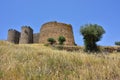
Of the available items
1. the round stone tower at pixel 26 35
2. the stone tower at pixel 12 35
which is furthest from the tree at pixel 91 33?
the stone tower at pixel 12 35

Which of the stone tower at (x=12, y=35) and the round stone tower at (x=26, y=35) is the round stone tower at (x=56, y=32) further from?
the stone tower at (x=12, y=35)

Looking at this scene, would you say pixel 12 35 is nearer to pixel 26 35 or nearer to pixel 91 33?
pixel 26 35

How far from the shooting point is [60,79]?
416 cm

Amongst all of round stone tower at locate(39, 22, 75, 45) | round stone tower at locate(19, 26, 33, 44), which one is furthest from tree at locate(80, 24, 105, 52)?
round stone tower at locate(19, 26, 33, 44)

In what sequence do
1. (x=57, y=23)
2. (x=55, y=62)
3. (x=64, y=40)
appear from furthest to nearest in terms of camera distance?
(x=57, y=23)
(x=64, y=40)
(x=55, y=62)

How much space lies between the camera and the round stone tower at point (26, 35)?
48.0 metres

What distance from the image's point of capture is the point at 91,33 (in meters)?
32.0

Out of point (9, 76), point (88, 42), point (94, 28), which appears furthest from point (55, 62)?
point (94, 28)

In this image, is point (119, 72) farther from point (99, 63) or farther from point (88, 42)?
point (88, 42)

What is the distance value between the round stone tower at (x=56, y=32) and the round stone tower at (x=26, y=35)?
5.35 metres

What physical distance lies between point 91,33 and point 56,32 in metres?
11.5

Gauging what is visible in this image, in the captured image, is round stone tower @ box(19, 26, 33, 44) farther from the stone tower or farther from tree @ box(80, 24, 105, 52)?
tree @ box(80, 24, 105, 52)

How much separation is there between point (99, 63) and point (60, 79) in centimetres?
169

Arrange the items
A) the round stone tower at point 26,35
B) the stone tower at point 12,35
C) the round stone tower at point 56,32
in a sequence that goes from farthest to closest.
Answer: the stone tower at point 12,35 < the round stone tower at point 26,35 < the round stone tower at point 56,32
